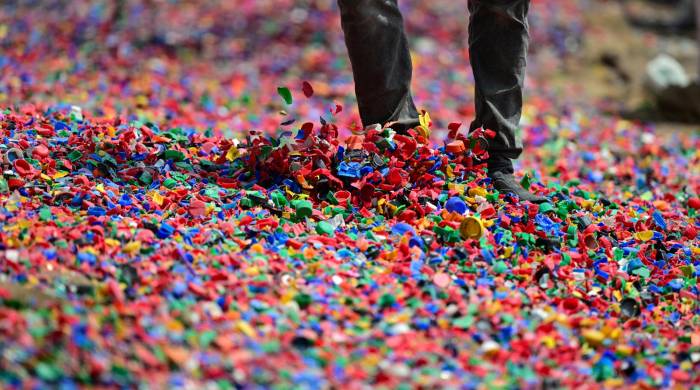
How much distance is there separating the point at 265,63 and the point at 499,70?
4.24 m

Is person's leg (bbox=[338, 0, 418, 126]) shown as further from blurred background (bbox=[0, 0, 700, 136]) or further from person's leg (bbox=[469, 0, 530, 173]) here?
blurred background (bbox=[0, 0, 700, 136])

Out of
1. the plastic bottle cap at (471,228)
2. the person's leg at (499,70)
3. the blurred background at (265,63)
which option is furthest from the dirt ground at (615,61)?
the plastic bottle cap at (471,228)

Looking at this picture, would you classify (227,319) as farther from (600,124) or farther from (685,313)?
(600,124)

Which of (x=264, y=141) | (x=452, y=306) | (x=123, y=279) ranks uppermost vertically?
(x=264, y=141)

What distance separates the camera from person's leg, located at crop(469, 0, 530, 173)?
3.66 m

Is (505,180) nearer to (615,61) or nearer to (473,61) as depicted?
(473,61)

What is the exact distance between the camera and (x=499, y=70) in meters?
3.74

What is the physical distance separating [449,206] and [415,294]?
71cm

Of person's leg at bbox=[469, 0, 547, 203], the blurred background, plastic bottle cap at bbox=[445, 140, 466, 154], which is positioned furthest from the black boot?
the blurred background

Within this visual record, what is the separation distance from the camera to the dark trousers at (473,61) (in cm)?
361

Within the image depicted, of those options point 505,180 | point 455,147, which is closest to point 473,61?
point 455,147

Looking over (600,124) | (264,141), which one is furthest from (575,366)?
(600,124)

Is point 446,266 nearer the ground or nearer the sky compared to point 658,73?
nearer the ground

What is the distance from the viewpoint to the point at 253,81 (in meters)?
7.22
